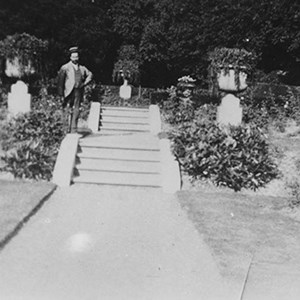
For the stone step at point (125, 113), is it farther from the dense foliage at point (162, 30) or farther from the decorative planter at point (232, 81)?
the dense foliage at point (162, 30)

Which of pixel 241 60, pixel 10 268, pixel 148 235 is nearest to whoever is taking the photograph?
pixel 10 268

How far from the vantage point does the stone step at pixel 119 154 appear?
31.6 ft

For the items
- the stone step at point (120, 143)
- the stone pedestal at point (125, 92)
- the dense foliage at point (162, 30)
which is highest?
the dense foliage at point (162, 30)

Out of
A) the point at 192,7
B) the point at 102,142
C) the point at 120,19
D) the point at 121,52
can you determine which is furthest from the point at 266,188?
the point at 120,19

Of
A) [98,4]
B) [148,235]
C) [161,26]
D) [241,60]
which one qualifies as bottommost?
[148,235]

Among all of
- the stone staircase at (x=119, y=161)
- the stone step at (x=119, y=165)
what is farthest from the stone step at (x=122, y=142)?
the stone step at (x=119, y=165)

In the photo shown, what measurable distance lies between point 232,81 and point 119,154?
13.7ft

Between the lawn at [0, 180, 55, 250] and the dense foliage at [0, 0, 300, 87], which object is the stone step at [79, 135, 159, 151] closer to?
the lawn at [0, 180, 55, 250]

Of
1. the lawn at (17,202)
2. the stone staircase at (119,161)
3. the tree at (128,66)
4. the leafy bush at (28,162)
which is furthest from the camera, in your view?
the tree at (128,66)

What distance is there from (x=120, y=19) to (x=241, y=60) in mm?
13004

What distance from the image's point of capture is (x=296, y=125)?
44.4 feet

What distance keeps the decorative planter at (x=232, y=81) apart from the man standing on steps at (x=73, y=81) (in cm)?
382

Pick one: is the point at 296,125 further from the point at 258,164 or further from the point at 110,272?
the point at 110,272

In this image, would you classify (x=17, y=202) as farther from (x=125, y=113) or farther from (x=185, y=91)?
(x=185, y=91)
